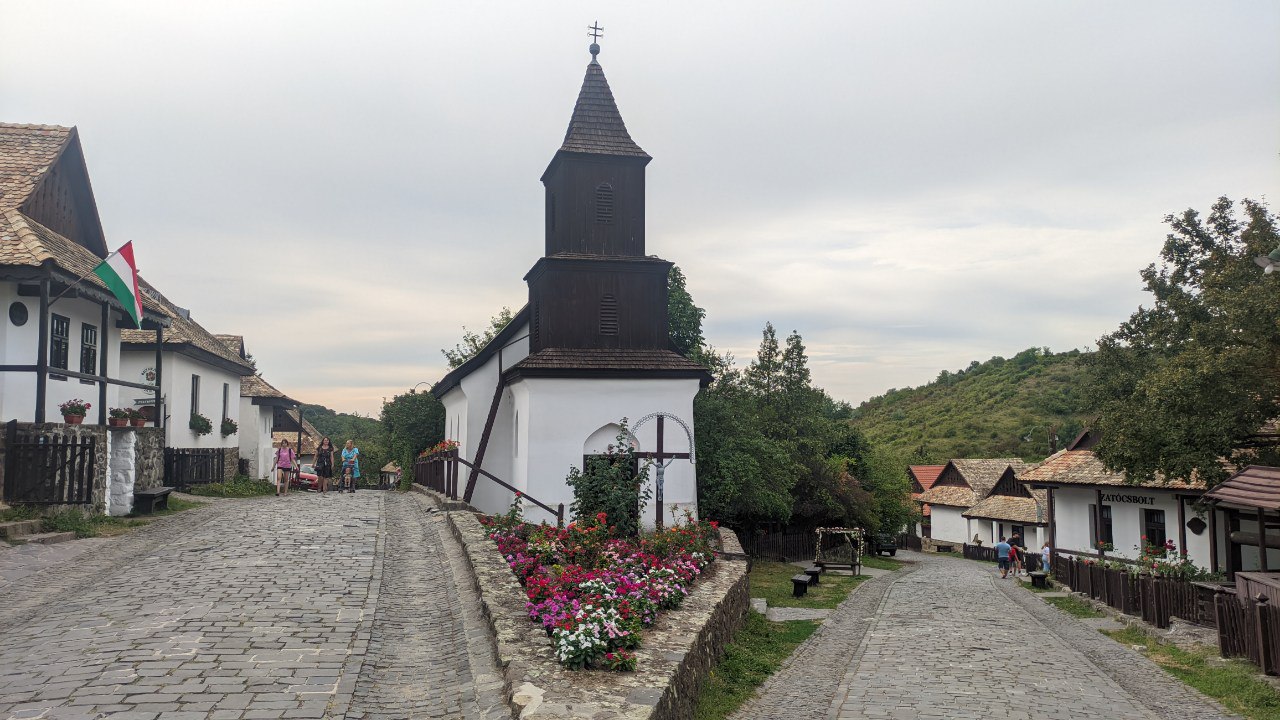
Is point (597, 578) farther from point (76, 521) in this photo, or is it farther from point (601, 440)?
point (601, 440)

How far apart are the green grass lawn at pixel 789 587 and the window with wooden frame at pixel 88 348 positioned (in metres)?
16.5

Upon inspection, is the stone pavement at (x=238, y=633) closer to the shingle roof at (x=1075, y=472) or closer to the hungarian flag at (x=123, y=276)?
the hungarian flag at (x=123, y=276)

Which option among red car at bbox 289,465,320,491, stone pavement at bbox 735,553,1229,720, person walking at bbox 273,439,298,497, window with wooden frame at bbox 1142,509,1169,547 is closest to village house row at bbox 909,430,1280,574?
window with wooden frame at bbox 1142,509,1169,547

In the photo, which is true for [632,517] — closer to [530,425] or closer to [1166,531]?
[530,425]

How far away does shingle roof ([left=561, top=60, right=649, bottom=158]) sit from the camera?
2500 cm

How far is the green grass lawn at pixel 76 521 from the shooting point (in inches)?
597

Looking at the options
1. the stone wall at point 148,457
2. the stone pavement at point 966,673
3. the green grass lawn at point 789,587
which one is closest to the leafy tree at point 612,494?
the stone pavement at point 966,673

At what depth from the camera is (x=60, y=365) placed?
1919 centimetres

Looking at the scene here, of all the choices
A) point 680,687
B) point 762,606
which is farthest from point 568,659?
point 762,606

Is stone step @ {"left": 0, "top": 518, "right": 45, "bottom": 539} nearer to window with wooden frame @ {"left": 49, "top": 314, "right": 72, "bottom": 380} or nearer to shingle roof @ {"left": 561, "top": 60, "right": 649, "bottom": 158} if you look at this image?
window with wooden frame @ {"left": 49, "top": 314, "right": 72, "bottom": 380}

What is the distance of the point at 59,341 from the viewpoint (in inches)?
757

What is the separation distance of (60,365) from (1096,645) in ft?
71.0

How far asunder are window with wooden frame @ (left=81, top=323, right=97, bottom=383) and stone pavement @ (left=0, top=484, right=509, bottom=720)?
774cm

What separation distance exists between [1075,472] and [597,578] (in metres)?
26.9
